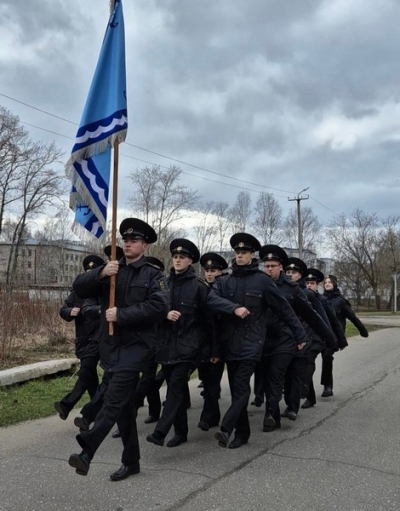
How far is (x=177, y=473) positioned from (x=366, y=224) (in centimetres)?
6334

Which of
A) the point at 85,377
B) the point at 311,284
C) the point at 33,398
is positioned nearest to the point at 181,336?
the point at 85,377

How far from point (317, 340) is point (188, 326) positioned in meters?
2.48

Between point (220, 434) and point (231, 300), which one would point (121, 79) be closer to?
point (231, 300)

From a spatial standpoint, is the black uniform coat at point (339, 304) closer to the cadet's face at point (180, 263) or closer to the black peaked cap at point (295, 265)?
the black peaked cap at point (295, 265)

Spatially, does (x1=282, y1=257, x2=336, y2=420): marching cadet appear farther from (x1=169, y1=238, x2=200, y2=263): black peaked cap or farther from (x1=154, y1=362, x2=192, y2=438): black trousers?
(x1=169, y1=238, x2=200, y2=263): black peaked cap

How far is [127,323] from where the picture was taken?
3.99 m

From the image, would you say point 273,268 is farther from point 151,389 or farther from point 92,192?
point 92,192

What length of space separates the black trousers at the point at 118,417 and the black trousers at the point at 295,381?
106 inches

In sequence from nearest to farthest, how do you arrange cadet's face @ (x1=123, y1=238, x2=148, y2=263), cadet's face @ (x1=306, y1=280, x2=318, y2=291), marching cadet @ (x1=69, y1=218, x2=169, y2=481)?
marching cadet @ (x1=69, y1=218, x2=169, y2=481) → cadet's face @ (x1=123, y1=238, x2=148, y2=263) → cadet's face @ (x1=306, y1=280, x2=318, y2=291)

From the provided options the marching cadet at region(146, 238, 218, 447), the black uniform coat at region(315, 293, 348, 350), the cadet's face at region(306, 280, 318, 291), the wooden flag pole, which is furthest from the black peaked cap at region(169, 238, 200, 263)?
the black uniform coat at region(315, 293, 348, 350)

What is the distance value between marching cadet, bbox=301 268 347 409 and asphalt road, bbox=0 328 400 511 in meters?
0.55

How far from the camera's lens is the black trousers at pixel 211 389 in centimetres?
571

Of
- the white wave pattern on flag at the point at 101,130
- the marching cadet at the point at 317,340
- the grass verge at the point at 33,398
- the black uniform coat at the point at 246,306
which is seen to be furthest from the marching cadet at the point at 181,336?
the grass verge at the point at 33,398

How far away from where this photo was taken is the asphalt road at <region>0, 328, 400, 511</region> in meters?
3.73
